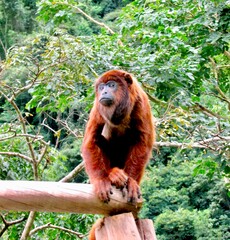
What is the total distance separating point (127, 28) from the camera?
261 inches

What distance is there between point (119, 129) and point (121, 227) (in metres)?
1.22

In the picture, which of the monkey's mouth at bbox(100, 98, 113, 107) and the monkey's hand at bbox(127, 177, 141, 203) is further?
the monkey's mouth at bbox(100, 98, 113, 107)

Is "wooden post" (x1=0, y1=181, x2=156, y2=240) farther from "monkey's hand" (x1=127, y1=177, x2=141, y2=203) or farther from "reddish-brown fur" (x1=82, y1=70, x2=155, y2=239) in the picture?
"reddish-brown fur" (x1=82, y1=70, x2=155, y2=239)

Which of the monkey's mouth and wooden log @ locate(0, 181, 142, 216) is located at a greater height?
the monkey's mouth

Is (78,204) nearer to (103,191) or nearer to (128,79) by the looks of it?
(103,191)

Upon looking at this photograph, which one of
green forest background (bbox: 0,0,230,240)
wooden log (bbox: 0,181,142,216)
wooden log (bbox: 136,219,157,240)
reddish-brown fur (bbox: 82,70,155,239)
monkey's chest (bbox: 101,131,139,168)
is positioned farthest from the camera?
green forest background (bbox: 0,0,230,240)

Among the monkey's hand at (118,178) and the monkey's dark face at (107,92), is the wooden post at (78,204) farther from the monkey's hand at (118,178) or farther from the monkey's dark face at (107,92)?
the monkey's dark face at (107,92)

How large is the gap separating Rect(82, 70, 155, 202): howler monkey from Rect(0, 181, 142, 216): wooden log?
28.1 inches

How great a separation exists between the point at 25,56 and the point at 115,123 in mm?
2532

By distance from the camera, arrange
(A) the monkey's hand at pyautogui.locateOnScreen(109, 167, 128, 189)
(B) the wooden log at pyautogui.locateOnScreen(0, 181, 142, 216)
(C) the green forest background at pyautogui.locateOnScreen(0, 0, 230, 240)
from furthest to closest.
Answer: (C) the green forest background at pyautogui.locateOnScreen(0, 0, 230, 240) → (A) the monkey's hand at pyautogui.locateOnScreen(109, 167, 128, 189) → (B) the wooden log at pyautogui.locateOnScreen(0, 181, 142, 216)

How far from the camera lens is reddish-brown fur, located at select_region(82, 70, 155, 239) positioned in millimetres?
3330

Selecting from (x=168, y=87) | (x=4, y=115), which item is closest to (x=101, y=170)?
(x=168, y=87)

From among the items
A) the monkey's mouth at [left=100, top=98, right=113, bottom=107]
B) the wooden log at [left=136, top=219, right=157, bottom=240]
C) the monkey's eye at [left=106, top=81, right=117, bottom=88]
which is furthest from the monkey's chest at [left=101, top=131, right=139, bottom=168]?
the wooden log at [left=136, top=219, right=157, bottom=240]

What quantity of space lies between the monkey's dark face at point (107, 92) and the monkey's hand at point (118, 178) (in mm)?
673
